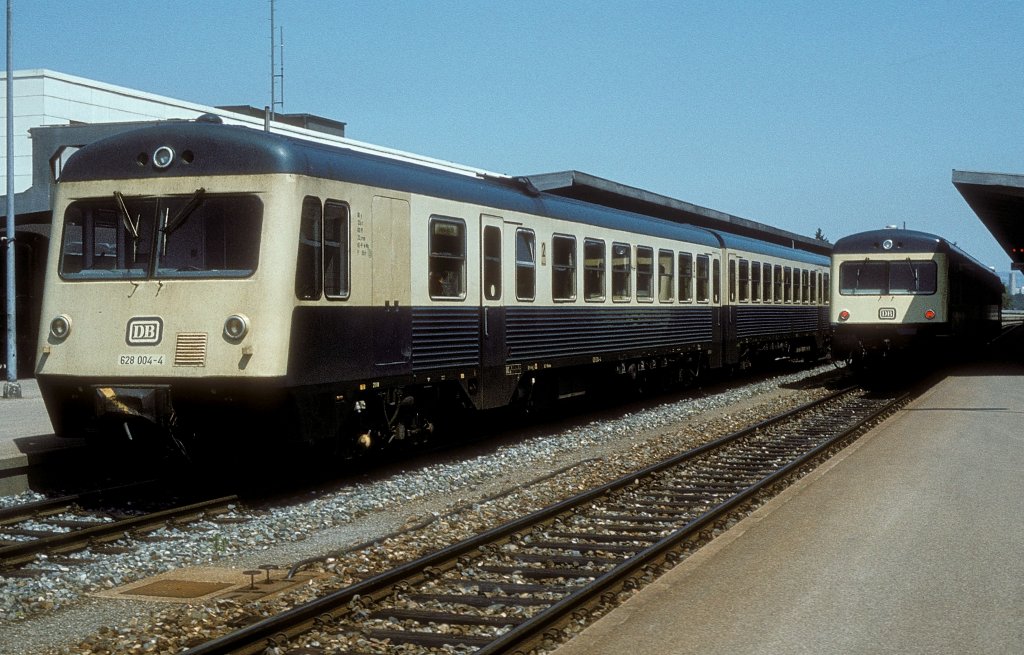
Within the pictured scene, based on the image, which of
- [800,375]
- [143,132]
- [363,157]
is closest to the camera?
[143,132]

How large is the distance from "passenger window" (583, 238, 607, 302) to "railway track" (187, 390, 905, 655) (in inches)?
173

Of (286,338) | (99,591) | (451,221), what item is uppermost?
(451,221)

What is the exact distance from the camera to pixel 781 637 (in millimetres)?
5652

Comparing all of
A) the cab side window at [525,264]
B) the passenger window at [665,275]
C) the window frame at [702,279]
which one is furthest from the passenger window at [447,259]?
the window frame at [702,279]

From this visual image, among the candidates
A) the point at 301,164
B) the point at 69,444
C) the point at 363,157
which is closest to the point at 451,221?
the point at 363,157

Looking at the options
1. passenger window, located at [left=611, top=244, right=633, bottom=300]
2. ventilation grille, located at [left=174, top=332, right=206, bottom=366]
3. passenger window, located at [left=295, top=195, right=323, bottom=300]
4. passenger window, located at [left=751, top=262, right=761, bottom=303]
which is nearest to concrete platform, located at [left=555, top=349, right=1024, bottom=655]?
passenger window, located at [left=295, top=195, right=323, bottom=300]

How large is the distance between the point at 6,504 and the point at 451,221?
517 cm

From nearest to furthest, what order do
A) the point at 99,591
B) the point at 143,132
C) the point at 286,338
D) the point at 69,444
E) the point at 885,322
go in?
the point at 99,591 < the point at 286,338 < the point at 143,132 < the point at 69,444 < the point at 885,322

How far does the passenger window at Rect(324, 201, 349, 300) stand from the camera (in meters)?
10.0

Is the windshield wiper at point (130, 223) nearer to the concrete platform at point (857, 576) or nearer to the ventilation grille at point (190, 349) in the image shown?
the ventilation grille at point (190, 349)

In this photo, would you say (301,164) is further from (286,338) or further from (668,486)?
(668,486)

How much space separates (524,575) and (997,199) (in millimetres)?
24546

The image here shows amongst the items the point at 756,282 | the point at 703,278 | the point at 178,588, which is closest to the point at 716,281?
the point at 703,278

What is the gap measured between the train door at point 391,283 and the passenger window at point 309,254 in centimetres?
86
